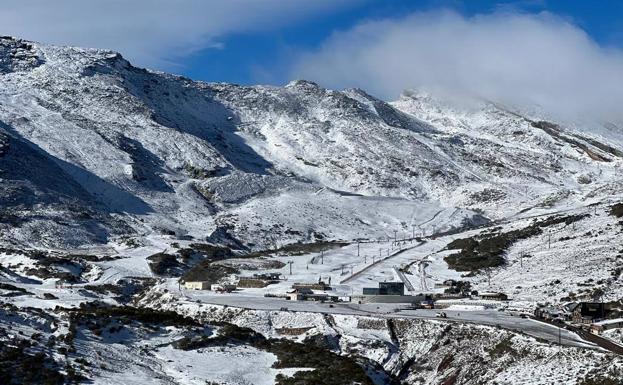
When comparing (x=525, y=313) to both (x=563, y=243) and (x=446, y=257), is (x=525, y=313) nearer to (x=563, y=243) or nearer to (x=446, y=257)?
(x=563, y=243)

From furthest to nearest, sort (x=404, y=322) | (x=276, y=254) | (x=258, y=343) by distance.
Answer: (x=276, y=254)
(x=404, y=322)
(x=258, y=343)

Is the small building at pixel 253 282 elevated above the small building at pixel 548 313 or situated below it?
above

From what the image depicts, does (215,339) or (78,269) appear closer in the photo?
(215,339)

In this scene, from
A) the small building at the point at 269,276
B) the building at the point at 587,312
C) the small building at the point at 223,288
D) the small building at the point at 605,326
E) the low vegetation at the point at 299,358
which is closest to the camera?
the low vegetation at the point at 299,358

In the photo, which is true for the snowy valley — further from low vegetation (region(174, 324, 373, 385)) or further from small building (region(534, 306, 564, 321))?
small building (region(534, 306, 564, 321))

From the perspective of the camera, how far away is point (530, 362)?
4547cm

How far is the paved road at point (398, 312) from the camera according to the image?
53.3m

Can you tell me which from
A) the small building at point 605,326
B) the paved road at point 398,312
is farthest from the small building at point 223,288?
the small building at point 605,326

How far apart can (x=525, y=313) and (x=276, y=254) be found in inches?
2352

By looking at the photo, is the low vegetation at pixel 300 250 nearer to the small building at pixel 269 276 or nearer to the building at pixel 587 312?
the small building at pixel 269 276

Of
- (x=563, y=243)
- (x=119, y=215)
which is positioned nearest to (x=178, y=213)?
(x=119, y=215)

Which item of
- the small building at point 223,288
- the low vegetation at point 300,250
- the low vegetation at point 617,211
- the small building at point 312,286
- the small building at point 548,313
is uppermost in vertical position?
the low vegetation at point 617,211

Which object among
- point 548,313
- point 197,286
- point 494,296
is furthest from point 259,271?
point 548,313

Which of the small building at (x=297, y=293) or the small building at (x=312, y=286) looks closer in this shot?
the small building at (x=297, y=293)
